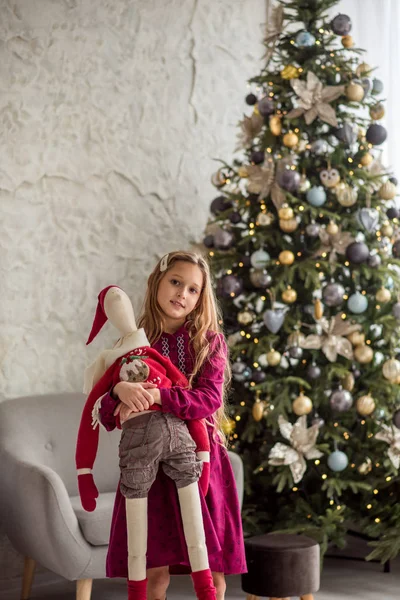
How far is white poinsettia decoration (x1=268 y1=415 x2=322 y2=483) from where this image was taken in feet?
11.6

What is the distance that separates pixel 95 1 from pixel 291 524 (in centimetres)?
262

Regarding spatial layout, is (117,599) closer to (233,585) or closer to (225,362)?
(233,585)

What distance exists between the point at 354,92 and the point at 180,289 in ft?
5.88

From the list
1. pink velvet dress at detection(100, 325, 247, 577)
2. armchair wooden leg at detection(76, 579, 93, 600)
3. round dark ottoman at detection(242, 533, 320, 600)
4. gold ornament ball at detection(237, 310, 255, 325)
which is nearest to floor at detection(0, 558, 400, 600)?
armchair wooden leg at detection(76, 579, 93, 600)

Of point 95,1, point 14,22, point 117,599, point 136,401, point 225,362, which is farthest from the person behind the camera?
point 95,1

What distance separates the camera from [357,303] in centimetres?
359

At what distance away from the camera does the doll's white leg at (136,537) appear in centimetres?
203

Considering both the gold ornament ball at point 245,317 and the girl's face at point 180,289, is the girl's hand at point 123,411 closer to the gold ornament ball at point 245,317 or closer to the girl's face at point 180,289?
the girl's face at point 180,289

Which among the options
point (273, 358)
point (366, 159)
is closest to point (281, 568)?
point (273, 358)

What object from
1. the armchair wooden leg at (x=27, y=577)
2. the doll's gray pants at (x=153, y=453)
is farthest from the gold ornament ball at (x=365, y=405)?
the doll's gray pants at (x=153, y=453)

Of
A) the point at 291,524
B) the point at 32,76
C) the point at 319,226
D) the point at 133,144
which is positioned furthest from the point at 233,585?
the point at 32,76

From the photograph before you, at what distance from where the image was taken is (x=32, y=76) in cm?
389

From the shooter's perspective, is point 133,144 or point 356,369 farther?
point 133,144

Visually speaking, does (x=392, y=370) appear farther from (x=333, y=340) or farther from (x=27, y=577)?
(x=27, y=577)
